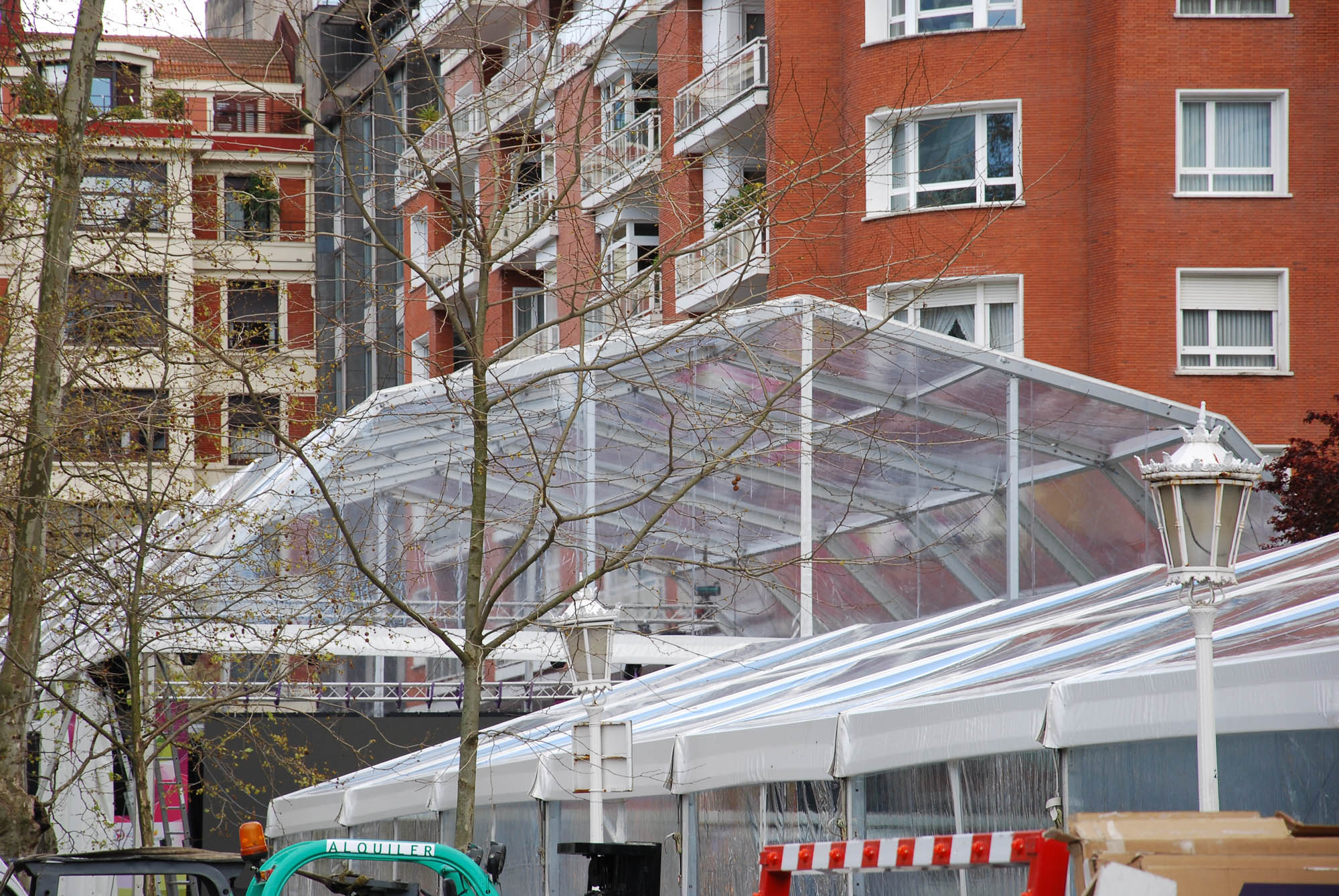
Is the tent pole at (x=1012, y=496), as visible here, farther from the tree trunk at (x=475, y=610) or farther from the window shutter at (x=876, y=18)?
the window shutter at (x=876, y=18)

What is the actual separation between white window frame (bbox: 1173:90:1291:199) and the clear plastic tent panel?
291 inches

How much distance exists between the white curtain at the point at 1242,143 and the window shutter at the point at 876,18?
17.0ft

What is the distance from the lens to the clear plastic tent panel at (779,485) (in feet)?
57.0

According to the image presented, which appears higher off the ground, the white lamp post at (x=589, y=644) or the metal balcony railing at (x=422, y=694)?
the white lamp post at (x=589, y=644)

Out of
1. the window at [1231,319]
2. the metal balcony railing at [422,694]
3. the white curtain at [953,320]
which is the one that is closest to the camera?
the metal balcony railing at [422,694]

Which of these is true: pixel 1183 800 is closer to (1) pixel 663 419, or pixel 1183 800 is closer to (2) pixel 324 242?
(1) pixel 663 419

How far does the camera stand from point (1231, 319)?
2572 centimetres

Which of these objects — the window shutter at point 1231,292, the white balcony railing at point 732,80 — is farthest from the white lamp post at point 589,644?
the white balcony railing at point 732,80

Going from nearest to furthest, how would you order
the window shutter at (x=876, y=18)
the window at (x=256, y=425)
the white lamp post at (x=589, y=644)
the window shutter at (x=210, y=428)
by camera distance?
the window at (x=256, y=425), the white lamp post at (x=589, y=644), the window shutter at (x=210, y=428), the window shutter at (x=876, y=18)

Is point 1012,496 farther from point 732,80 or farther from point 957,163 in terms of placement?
point 732,80

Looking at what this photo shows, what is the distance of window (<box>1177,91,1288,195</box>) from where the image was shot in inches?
1018

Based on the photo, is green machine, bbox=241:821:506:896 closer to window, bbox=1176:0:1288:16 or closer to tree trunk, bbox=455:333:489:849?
tree trunk, bbox=455:333:489:849

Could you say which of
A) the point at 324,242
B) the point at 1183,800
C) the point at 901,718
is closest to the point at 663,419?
the point at 901,718

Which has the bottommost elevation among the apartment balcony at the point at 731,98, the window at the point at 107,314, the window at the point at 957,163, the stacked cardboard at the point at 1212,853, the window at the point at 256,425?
the stacked cardboard at the point at 1212,853
